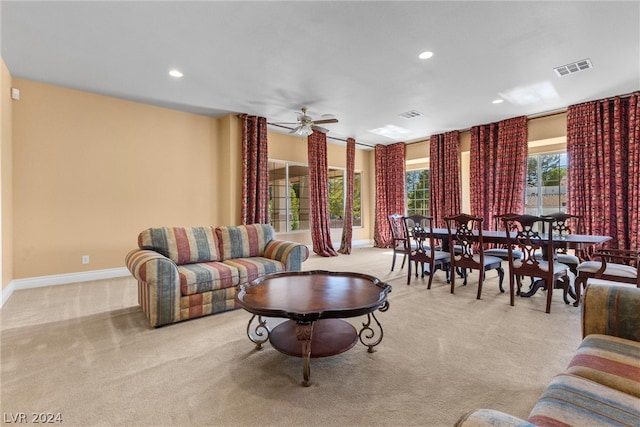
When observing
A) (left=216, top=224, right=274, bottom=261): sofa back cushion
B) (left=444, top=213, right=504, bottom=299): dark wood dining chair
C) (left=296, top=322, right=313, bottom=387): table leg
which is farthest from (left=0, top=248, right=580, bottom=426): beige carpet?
(left=216, top=224, right=274, bottom=261): sofa back cushion

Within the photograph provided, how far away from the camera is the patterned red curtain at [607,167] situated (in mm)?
4469

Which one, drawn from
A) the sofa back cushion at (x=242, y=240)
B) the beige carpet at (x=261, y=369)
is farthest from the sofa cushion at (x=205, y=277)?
the sofa back cushion at (x=242, y=240)

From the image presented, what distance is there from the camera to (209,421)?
1.51m

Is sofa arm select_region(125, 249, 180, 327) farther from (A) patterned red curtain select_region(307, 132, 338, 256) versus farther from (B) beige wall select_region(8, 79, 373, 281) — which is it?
(A) patterned red curtain select_region(307, 132, 338, 256)

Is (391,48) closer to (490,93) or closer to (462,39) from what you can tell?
(462,39)

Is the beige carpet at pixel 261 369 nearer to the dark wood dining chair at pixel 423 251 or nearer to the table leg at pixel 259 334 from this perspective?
the table leg at pixel 259 334

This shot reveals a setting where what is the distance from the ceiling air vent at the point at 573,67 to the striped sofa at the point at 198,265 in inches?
153

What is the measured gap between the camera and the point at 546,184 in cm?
584

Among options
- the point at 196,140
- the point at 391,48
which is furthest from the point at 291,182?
the point at 391,48

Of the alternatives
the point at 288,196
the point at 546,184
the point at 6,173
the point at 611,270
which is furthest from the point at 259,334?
the point at 546,184

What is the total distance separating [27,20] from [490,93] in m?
5.53

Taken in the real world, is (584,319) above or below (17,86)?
below

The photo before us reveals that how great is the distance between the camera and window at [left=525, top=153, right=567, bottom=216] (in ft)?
18.6

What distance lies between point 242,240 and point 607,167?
5690 mm
